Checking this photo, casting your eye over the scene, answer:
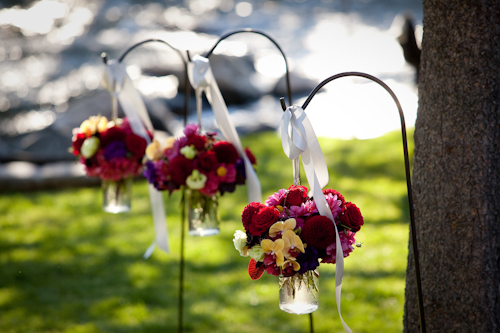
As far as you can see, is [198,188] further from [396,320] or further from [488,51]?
[396,320]

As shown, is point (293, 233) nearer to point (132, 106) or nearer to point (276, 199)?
point (276, 199)

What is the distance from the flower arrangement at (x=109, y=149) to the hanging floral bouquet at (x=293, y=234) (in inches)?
55.4

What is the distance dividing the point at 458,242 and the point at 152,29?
1537cm

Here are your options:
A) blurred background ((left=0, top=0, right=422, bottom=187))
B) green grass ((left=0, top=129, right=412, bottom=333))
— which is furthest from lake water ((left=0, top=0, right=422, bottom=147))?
green grass ((left=0, top=129, right=412, bottom=333))

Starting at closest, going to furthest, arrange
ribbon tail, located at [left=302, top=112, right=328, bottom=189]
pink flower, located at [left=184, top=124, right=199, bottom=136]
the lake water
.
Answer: ribbon tail, located at [left=302, top=112, right=328, bottom=189] → pink flower, located at [left=184, top=124, right=199, bottom=136] → the lake water

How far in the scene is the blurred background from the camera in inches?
292

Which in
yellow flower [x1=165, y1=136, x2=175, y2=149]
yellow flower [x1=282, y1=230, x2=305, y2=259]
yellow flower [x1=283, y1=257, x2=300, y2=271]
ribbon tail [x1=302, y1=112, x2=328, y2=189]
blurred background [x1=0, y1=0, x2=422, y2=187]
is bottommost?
yellow flower [x1=283, y1=257, x2=300, y2=271]

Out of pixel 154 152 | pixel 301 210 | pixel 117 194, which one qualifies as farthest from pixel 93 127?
pixel 301 210

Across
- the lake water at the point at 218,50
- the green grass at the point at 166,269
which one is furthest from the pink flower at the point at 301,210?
the lake water at the point at 218,50

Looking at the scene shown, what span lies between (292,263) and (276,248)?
0.09 m

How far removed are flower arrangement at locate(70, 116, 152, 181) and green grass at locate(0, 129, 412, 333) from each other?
4.16 feet

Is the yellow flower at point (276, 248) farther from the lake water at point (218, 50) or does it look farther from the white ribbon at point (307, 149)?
the lake water at point (218, 50)

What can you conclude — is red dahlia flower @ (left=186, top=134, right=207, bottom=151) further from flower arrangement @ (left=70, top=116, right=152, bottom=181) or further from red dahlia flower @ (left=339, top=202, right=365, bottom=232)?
red dahlia flower @ (left=339, top=202, right=365, bottom=232)

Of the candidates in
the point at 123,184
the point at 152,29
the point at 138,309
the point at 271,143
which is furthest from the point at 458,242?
the point at 152,29
